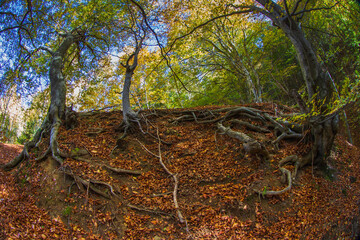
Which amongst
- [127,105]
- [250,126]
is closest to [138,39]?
[127,105]

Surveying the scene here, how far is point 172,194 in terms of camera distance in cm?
468

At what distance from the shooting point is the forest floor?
12.1 ft

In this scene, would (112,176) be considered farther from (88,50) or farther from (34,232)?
(88,50)

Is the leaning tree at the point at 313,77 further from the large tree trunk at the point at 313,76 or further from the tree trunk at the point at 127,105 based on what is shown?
the tree trunk at the point at 127,105

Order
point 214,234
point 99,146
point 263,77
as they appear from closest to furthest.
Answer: point 214,234
point 99,146
point 263,77

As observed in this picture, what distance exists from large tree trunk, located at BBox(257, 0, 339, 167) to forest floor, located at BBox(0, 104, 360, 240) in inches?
33.2

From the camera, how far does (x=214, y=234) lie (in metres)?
3.64

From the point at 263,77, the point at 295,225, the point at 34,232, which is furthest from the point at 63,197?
the point at 263,77

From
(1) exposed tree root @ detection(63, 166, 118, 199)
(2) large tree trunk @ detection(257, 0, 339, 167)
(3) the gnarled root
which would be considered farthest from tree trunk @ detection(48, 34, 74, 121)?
(2) large tree trunk @ detection(257, 0, 339, 167)

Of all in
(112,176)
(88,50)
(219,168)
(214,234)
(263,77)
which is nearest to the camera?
(214,234)

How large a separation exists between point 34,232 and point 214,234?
3.18m

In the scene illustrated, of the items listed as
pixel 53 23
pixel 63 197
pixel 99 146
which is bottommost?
pixel 63 197

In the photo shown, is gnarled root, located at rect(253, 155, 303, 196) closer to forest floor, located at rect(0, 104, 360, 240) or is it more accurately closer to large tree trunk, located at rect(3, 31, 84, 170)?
forest floor, located at rect(0, 104, 360, 240)

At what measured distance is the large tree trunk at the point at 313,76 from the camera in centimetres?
475
